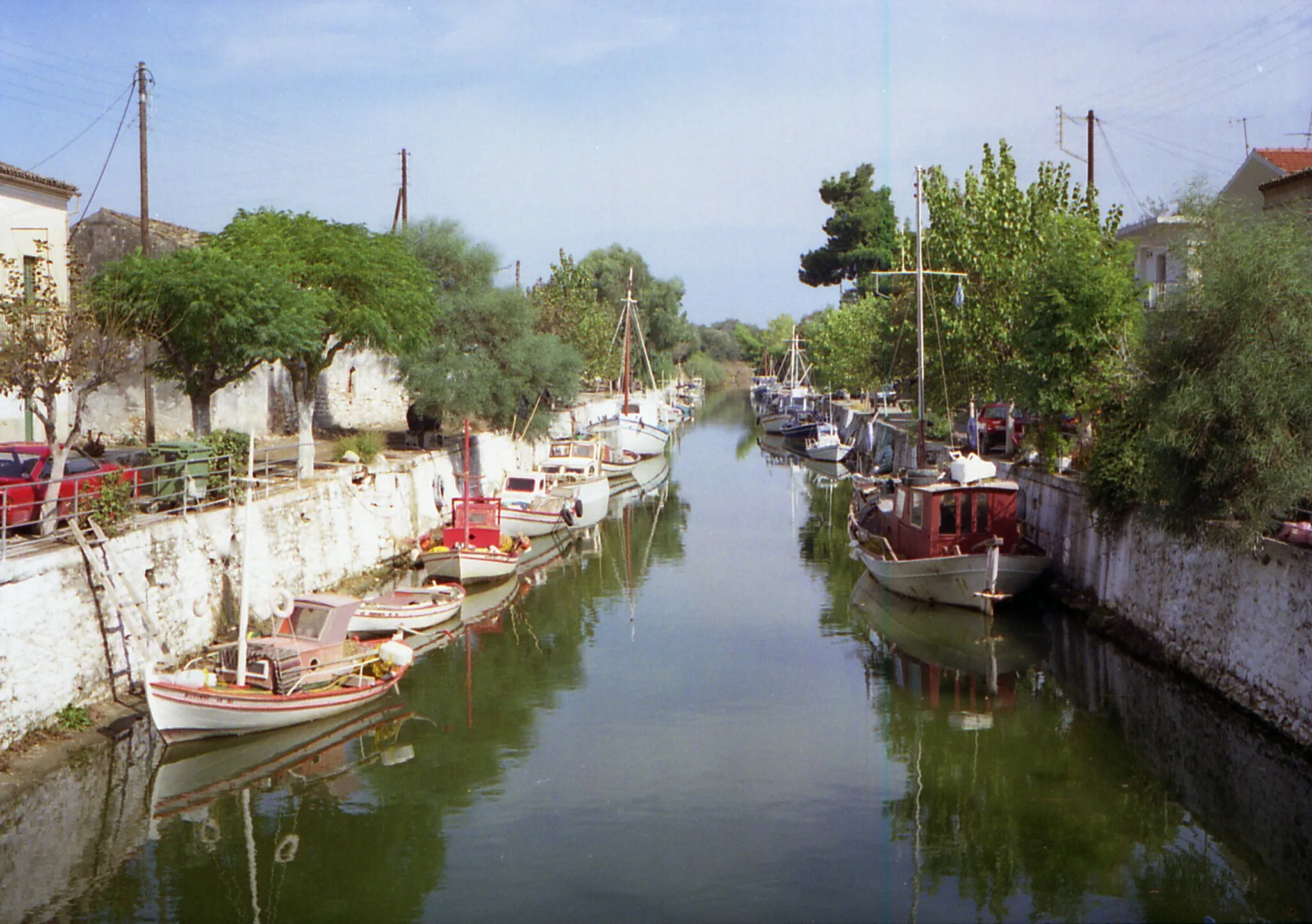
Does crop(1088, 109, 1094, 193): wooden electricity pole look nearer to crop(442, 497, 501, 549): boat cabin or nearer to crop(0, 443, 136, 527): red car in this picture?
crop(442, 497, 501, 549): boat cabin

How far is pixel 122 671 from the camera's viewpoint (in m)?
17.9

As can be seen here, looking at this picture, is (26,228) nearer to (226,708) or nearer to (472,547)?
(472,547)

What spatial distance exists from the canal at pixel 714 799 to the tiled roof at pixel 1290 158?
704 inches

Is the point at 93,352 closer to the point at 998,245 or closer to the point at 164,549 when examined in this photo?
the point at 164,549

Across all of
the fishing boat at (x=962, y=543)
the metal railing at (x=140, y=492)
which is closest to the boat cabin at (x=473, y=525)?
the metal railing at (x=140, y=492)

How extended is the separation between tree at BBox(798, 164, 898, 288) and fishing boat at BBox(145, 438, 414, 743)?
63.2m

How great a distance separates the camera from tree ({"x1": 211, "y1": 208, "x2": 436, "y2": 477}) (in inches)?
1130

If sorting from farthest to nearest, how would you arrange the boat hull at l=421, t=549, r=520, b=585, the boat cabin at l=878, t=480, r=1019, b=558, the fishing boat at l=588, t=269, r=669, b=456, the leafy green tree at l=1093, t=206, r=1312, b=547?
the fishing boat at l=588, t=269, r=669, b=456 < the boat hull at l=421, t=549, r=520, b=585 < the boat cabin at l=878, t=480, r=1019, b=558 < the leafy green tree at l=1093, t=206, r=1312, b=547

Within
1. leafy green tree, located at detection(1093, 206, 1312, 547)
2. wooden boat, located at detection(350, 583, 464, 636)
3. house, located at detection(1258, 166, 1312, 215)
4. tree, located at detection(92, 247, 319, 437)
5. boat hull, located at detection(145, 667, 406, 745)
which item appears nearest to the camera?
leafy green tree, located at detection(1093, 206, 1312, 547)

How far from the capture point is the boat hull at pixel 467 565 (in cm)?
2761

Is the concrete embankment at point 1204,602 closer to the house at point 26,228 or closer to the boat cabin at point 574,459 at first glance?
the boat cabin at point 574,459

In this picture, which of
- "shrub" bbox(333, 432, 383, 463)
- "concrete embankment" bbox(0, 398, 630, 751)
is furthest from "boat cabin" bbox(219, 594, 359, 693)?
"shrub" bbox(333, 432, 383, 463)

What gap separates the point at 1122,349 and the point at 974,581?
5.67 meters

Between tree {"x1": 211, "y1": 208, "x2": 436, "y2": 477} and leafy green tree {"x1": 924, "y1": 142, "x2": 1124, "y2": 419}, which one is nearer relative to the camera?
tree {"x1": 211, "y1": 208, "x2": 436, "y2": 477}
